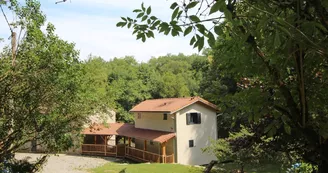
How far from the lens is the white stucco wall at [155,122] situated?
80.9 ft

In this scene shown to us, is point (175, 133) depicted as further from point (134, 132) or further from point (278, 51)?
point (278, 51)

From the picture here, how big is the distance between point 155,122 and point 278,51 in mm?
25734

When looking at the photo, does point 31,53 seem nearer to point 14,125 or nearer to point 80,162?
point 14,125

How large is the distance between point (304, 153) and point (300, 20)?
0.89 metres

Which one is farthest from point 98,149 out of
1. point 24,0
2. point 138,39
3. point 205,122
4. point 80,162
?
point 138,39

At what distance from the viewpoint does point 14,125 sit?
8.25m

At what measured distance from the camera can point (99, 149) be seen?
2880 cm

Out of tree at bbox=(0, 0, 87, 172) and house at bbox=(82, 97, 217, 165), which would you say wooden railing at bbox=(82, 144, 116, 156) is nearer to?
house at bbox=(82, 97, 217, 165)

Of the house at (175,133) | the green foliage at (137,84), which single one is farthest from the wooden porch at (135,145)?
the green foliage at (137,84)

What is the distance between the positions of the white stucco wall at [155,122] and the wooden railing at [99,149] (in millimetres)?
3503

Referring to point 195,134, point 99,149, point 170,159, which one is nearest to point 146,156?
point 170,159

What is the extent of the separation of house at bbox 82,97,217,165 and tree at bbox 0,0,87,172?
12144mm

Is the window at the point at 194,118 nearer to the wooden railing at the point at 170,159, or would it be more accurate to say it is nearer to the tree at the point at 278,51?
the wooden railing at the point at 170,159

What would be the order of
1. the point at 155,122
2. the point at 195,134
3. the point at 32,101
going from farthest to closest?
the point at 155,122, the point at 195,134, the point at 32,101
